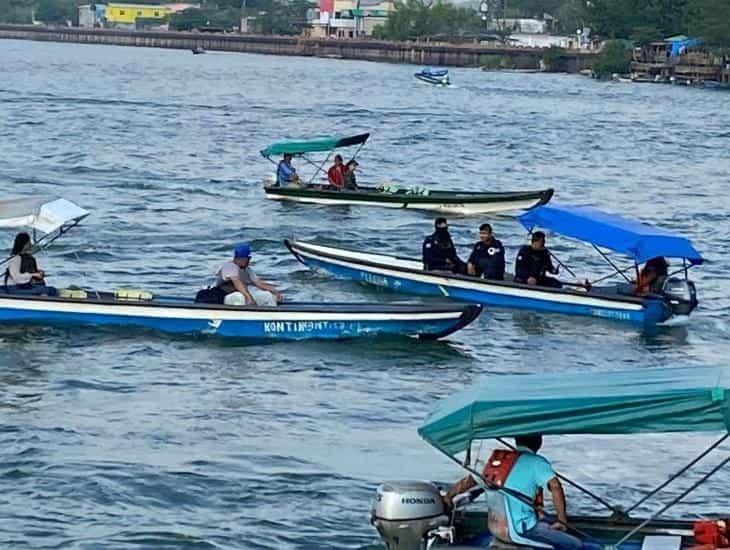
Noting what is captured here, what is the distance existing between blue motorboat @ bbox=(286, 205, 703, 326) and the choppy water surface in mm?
335

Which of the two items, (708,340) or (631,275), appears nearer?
(708,340)

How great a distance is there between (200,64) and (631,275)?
131 meters

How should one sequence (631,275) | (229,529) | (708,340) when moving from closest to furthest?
(229,529)
(708,340)
(631,275)

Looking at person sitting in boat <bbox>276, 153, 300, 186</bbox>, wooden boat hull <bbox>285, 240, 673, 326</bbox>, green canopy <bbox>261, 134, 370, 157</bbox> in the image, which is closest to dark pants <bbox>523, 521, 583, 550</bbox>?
wooden boat hull <bbox>285, 240, 673, 326</bbox>

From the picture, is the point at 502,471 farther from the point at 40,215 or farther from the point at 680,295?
the point at 680,295

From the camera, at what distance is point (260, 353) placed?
26547 mm

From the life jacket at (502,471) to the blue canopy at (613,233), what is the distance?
1411cm

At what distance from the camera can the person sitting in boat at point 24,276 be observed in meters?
26.8

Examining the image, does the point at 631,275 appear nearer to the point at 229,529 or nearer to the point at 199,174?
the point at 229,529

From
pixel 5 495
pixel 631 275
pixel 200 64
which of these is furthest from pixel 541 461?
pixel 200 64

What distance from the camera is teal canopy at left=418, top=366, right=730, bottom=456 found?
1376 cm

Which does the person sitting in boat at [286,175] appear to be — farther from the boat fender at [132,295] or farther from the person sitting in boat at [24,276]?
the person sitting in boat at [24,276]

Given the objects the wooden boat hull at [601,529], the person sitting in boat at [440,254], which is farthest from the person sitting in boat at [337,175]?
the wooden boat hull at [601,529]

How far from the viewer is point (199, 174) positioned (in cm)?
5697
